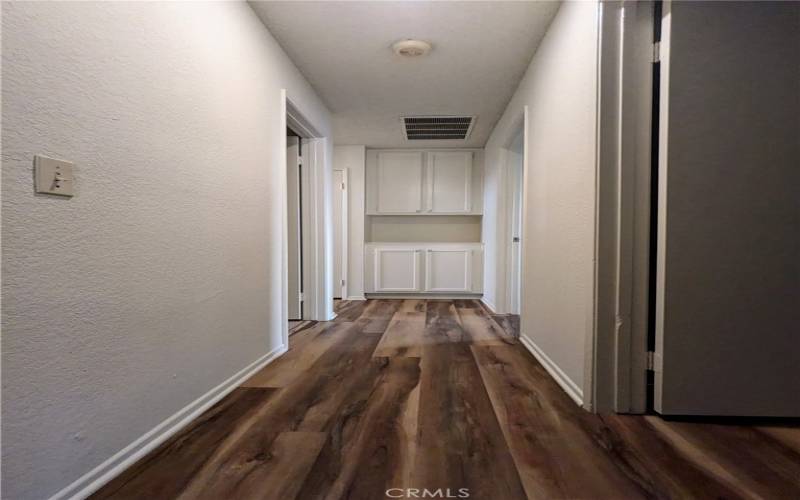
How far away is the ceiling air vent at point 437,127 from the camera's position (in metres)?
4.15

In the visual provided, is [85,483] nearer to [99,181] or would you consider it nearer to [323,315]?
[99,181]

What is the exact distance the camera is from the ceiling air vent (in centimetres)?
415

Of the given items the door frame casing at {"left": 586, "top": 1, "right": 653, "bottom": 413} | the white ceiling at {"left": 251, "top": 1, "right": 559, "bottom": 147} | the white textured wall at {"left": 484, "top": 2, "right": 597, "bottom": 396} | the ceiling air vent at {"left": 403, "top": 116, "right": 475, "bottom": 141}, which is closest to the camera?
the door frame casing at {"left": 586, "top": 1, "right": 653, "bottom": 413}

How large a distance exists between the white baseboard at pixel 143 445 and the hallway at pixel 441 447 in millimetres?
35

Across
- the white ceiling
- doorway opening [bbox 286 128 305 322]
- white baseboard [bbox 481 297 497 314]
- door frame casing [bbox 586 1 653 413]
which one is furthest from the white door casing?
door frame casing [bbox 586 1 653 413]

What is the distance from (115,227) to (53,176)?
0.24 m

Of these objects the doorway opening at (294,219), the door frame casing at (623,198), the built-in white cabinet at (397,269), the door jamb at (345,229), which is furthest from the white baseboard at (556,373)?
the door jamb at (345,229)

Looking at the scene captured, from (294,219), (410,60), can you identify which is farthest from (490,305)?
(410,60)

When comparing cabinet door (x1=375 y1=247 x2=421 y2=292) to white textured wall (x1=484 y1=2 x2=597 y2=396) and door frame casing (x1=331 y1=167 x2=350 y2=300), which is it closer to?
door frame casing (x1=331 y1=167 x2=350 y2=300)

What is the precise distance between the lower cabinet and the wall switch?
4.44 meters

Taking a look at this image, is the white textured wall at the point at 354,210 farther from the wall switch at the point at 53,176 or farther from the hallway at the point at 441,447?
the wall switch at the point at 53,176

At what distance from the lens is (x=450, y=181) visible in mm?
5465

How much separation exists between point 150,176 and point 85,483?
0.98 m

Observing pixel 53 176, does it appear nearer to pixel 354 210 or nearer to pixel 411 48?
pixel 411 48
